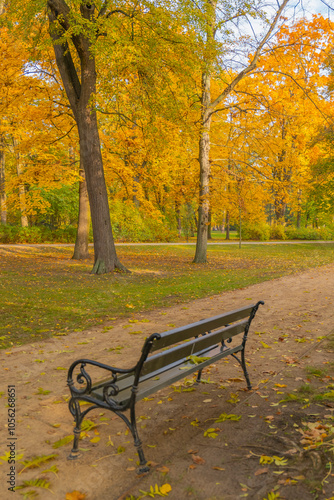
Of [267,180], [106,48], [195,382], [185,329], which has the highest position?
[106,48]

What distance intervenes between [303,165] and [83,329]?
25.9 metres

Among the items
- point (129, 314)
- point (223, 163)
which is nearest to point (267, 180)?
point (223, 163)

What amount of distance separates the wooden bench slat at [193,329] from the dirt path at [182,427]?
2.54ft

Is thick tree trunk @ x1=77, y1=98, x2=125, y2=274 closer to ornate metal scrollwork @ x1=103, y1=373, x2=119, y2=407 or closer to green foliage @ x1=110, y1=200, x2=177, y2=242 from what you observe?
ornate metal scrollwork @ x1=103, y1=373, x2=119, y2=407

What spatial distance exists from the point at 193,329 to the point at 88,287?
7.60 meters

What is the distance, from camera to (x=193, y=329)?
343 cm

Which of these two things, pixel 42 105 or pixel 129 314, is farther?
pixel 42 105

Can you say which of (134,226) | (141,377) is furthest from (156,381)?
(134,226)

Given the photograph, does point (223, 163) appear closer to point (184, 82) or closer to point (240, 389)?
point (184, 82)

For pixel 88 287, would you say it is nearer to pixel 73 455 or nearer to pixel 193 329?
pixel 193 329

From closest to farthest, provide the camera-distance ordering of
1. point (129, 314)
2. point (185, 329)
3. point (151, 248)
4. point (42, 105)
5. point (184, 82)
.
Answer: point (185, 329)
point (129, 314)
point (184, 82)
point (42, 105)
point (151, 248)

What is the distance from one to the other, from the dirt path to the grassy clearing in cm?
126

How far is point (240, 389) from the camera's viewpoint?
167 inches

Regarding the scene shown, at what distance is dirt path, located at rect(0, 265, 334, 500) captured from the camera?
2625 mm
